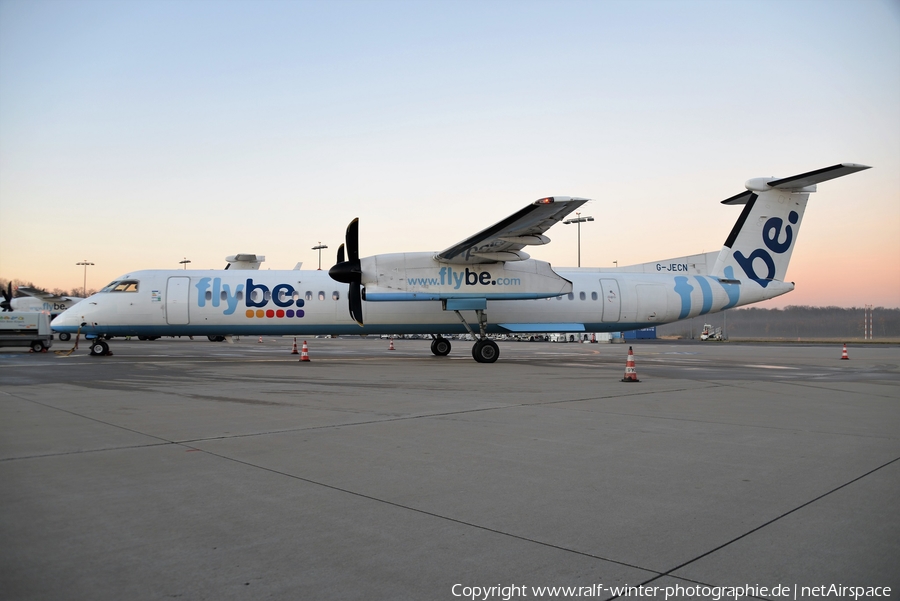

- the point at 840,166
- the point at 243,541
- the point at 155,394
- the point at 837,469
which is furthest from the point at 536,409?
the point at 840,166

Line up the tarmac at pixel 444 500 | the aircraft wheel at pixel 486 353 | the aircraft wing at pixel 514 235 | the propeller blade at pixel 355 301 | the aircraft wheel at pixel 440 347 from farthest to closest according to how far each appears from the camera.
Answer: the aircraft wheel at pixel 440 347
the aircraft wheel at pixel 486 353
the propeller blade at pixel 355 301
the aircraft wing at pixel 514 235
the tarmac at pixel 444 500

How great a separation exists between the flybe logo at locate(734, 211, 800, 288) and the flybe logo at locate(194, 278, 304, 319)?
→ 16158 millimetres

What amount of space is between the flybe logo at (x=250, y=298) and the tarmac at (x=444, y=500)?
11366 millimetres

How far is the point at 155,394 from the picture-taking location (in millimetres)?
10156

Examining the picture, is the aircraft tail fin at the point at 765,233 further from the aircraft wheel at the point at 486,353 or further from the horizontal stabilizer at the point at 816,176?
the aircraft wheel at the point at 486,353

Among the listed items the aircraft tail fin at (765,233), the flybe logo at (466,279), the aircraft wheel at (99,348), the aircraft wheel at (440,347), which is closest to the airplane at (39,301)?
the aircraft wheel at (99,348)

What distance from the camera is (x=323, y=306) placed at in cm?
2067

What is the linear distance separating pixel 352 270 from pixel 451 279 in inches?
128

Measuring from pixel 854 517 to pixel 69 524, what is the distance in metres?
4.88

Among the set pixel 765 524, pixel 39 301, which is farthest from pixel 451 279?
pixel 39 301

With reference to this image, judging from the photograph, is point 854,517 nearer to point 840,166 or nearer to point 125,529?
point 125,529

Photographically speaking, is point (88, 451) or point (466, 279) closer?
point (88, 451)

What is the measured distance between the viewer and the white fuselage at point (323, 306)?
66.5ft

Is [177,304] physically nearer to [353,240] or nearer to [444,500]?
[353,240]
